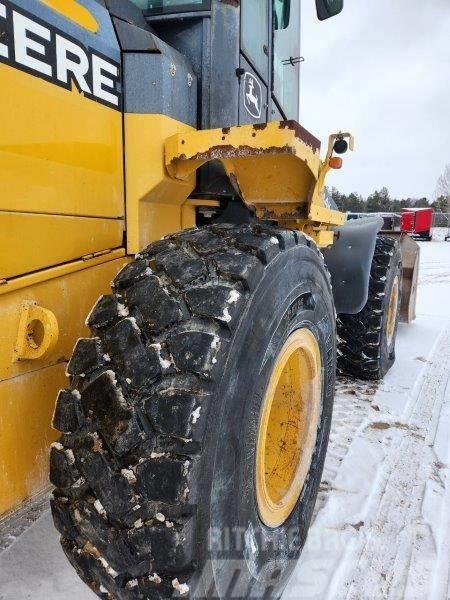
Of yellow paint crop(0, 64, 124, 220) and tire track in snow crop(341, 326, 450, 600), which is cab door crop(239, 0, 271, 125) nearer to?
yellow paint crop(0, 64, 124, 220)

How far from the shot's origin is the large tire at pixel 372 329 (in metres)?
3.94

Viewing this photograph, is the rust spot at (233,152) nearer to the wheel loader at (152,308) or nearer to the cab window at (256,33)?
the wheel loader at (152,308)

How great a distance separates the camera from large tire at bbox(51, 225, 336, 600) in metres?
1.24

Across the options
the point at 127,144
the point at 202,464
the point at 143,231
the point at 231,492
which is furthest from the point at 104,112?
the point at 231,492

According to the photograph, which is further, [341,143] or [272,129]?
[341,143]

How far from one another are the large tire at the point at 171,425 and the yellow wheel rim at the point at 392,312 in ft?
10.6

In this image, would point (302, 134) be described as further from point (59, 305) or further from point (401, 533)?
point (401, 533)

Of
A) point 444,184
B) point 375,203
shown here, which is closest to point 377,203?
point 375,203

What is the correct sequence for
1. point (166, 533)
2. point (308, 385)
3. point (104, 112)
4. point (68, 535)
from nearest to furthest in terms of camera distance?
point (166, 533) → point (68, 535) → point (104, 112) → point (308, 385)

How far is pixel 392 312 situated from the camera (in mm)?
4668

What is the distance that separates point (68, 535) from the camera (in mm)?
1375

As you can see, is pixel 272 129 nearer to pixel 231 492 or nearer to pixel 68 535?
pixel 231 492

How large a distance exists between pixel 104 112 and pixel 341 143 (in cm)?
121

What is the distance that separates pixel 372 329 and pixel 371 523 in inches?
75.5
